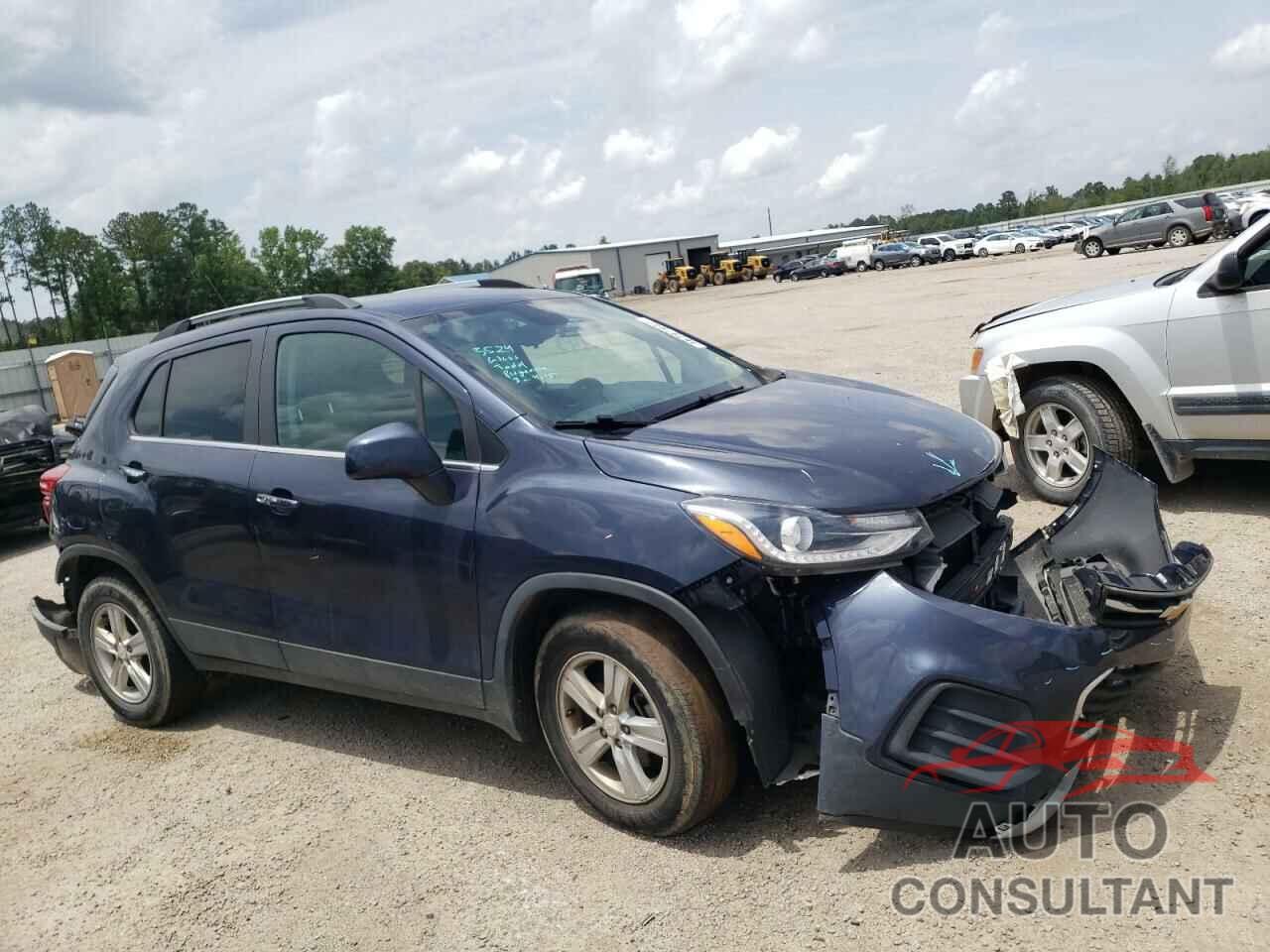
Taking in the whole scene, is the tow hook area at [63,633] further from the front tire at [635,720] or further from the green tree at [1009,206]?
the green tree at [1009,206]

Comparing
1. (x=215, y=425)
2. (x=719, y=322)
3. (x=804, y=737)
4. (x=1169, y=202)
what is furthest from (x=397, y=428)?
(x=1169, y=202)

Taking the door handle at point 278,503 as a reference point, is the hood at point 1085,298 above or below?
above

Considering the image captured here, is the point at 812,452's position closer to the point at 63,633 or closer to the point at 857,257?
the point at 63,633

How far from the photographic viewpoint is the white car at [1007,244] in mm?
58000

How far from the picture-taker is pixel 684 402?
397 centimetres

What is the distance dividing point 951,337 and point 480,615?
1295 cm

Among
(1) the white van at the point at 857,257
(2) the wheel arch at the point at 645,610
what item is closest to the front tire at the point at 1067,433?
(2) the wheel arch at the point at 645,610

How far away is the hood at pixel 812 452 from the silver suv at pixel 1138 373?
1792mm

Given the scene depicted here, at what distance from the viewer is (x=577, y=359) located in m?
4.13

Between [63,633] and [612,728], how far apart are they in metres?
3.38

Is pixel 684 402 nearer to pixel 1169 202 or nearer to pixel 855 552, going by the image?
pixel 855 552

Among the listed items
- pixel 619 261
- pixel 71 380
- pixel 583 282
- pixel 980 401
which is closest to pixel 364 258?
pixel 619 261

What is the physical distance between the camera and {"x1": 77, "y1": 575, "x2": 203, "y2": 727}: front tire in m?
4.80

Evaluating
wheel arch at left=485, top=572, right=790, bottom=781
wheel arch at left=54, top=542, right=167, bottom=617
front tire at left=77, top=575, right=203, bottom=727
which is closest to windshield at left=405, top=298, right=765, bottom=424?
wheel arch at left=485, top=572, right=790, bottom=781
